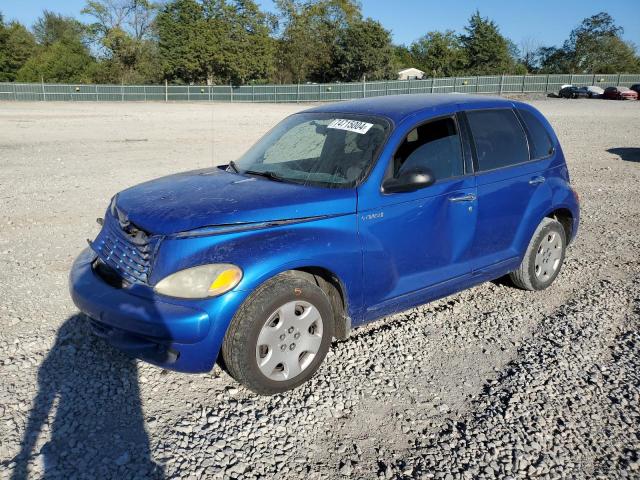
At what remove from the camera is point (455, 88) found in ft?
178

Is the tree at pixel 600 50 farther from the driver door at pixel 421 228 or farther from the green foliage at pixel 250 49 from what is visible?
the driver door at pixel 421 228

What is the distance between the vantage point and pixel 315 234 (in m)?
3.55

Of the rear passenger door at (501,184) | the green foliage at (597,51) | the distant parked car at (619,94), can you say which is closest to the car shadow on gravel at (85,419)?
the rear passenger door at (501,184)

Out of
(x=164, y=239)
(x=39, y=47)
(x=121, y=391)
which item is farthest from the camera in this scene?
(x=39, y=47)

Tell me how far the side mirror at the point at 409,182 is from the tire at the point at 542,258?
69.9 inches

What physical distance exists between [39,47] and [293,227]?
79.4 m

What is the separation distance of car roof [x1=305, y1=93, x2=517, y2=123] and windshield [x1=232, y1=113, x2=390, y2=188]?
0.10 m

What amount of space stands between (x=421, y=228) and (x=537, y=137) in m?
1.90

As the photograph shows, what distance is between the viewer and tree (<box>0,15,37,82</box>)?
6425cm

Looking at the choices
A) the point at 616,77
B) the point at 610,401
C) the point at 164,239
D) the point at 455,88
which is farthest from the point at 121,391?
the point at 616,77

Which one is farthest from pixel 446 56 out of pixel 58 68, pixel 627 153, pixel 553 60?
pixel 627 153

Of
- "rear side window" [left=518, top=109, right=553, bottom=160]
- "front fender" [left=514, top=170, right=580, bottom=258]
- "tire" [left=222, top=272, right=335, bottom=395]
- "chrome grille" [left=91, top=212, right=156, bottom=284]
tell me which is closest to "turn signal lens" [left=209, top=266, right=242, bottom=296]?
"tire" [left=222, top=272, right=335, bottom=395]

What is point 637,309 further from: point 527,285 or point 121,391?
point 121,391

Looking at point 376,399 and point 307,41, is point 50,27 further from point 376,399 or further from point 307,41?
point 376,399
